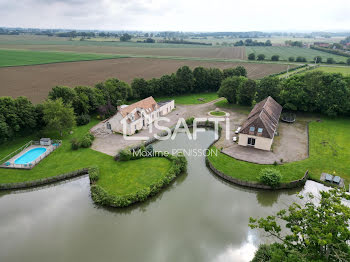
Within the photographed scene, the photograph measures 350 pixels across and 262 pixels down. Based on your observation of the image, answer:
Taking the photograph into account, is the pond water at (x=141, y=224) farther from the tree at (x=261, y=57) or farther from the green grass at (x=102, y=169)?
the tree at (x=261, y=57)

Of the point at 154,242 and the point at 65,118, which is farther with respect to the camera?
the point at 65,118

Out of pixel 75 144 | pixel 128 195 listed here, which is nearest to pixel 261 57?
pixel 75 144

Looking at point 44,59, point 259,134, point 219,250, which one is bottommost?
point 219,250

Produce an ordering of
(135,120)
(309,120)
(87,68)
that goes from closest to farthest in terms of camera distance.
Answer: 1. (135,120)
2. (309,120)
3. (87,68)

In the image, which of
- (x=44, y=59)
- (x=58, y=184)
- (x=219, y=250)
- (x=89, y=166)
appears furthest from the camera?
(x=44, y=59)

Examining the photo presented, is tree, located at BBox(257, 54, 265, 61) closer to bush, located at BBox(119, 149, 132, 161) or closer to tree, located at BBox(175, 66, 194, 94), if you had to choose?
tree, located at BBox(175, 66, 194, 94)

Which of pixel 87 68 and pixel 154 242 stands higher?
pixel 87 68

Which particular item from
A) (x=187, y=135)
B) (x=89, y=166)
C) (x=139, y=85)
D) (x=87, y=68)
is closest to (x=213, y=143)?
(x=187, y=135)

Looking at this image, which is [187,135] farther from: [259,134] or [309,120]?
[309,120]
